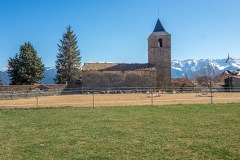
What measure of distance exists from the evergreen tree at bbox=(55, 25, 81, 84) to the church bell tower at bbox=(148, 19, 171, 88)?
14.4 m

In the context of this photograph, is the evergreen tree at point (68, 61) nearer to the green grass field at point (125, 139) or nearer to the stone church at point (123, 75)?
the stone church at point (123, 75)

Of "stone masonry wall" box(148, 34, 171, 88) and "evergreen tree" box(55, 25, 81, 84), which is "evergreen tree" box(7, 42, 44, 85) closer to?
"evergreen tree" box(55, 25, 81, 84)

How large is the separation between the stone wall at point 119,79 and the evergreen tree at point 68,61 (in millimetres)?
9059

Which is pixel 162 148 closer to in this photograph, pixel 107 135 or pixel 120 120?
pixel 107 135

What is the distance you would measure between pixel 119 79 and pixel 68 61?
14506 millimetres

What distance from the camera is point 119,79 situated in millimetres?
48750

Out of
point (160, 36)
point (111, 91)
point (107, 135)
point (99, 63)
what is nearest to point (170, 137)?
point (107, 135)

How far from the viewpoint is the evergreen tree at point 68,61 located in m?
57.9

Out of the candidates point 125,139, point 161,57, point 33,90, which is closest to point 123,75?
point 161,57

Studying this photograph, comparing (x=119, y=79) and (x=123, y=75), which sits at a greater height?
(x=123, y=75)

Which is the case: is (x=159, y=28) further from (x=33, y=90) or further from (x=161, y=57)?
(x=33, y=90)

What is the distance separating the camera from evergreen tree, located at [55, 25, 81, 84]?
57938 mm

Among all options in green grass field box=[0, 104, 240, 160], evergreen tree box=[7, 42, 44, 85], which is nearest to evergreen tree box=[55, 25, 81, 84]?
evergreen tree box=[7, 42, 44, 85]

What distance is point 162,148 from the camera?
7996mm
